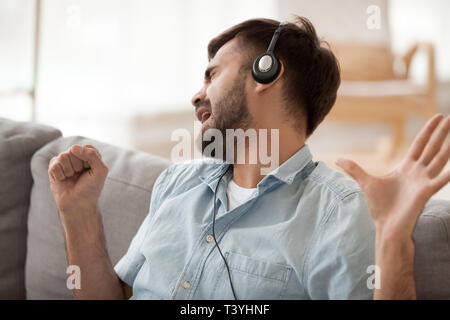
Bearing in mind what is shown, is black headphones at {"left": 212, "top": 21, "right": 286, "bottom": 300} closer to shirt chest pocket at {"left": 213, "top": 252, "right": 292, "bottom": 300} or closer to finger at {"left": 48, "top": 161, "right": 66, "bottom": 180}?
shirt chest pocket at {"left": 213, "top": 252, "right": 292, "bottom": 300}

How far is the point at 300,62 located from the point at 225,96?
173mm

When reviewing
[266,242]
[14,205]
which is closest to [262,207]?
[266,242]

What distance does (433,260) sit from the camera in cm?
92

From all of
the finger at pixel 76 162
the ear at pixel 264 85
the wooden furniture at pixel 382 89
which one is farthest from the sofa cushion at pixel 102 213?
the wooden furniture at pixel 382 89

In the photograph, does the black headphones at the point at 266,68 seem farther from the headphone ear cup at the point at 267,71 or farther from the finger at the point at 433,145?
the finger at the point at 433,145

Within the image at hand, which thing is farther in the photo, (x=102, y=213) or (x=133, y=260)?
(x=102, y=213)

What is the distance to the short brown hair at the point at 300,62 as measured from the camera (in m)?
1.09

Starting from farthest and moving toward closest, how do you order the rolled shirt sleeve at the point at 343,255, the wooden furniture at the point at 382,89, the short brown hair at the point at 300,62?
the wooden furniture at the point at 382,89, the short brown hair at the point at 300,62, the rolled shirt sleeve at the point at 343,255

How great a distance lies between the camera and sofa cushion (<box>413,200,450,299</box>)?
2.99ft

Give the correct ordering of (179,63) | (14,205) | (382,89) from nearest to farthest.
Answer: (14,205) → (382,89) → (179,63)

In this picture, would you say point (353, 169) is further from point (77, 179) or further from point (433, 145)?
point (77, 179)

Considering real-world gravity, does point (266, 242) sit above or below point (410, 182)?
below
